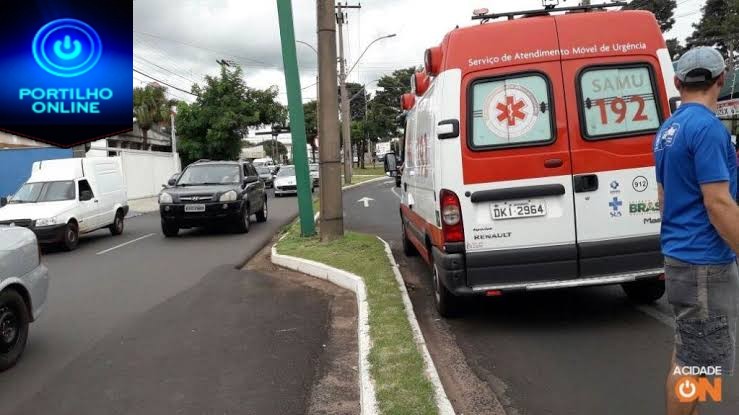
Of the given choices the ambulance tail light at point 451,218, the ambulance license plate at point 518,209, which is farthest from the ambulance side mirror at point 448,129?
the ambulance license plate at point 518,209

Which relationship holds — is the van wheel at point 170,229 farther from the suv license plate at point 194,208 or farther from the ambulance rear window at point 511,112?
the ambulance rear window at point 511,112

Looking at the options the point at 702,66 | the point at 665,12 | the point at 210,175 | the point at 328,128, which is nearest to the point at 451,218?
the point at 702,66

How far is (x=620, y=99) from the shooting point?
525 centimetres

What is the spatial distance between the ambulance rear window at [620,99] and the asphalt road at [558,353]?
178 centimetres

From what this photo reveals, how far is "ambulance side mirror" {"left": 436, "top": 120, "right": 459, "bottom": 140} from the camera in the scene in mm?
5188

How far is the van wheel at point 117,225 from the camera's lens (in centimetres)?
1541

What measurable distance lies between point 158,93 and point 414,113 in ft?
125

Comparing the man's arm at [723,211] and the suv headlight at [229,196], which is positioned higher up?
the suv headlight at [229,196]

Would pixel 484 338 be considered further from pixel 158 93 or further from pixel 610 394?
pixel 158 93

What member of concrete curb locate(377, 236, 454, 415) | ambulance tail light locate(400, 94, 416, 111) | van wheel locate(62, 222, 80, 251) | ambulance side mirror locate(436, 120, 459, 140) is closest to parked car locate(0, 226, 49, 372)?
concrete curb locate(377, 236, 454, 415)

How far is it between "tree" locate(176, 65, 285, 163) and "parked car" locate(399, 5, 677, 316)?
31137 millimetres

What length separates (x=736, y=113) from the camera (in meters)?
21.5

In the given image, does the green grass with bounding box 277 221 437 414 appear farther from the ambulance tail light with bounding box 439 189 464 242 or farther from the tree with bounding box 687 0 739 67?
the tree with bounding box 687 0 739 67

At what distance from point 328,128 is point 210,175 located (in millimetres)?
5164
